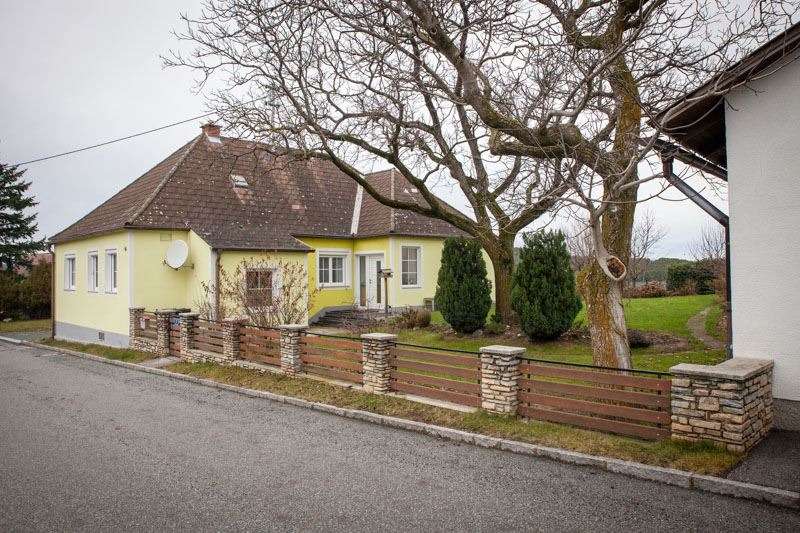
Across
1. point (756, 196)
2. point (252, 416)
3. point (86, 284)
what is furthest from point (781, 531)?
point (86, 284)

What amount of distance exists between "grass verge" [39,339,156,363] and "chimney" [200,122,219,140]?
8950 millimetres

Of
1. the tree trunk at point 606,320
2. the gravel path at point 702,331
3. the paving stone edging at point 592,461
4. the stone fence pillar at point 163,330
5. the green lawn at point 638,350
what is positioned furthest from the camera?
the stone fence pillar at point 163,330

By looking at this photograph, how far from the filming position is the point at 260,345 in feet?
42.6

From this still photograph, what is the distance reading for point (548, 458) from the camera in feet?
22.5

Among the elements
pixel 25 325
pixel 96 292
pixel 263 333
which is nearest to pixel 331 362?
pixel 263 333

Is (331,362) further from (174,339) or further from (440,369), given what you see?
(174,339)

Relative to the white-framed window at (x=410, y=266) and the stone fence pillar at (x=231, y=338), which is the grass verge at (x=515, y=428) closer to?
the stone fence pillar at (x=231, y=338)

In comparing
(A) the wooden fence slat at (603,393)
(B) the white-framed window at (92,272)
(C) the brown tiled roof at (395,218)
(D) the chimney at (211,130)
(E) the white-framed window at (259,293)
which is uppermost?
(D) the chimney at (211,130)

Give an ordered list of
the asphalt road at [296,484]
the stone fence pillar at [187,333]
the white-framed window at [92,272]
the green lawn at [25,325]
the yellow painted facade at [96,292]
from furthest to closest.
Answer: the green lawn at [25,325] → the white-framed window at [92,272] → the yellow painted facade at [96,292] → the stone fence pillar at [187,333] → the asphalt road at [296,484]

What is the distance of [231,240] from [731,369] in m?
14.8

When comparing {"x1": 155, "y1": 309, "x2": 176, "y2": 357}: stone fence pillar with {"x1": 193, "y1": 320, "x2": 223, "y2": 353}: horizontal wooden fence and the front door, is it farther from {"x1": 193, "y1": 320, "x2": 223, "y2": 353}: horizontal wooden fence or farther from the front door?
the front door

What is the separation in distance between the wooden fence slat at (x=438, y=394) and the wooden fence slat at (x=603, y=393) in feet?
3.06

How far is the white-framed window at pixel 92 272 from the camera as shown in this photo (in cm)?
2000

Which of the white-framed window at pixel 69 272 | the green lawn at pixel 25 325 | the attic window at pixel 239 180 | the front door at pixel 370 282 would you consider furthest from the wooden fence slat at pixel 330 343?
the green lawn at pixel 25 325
